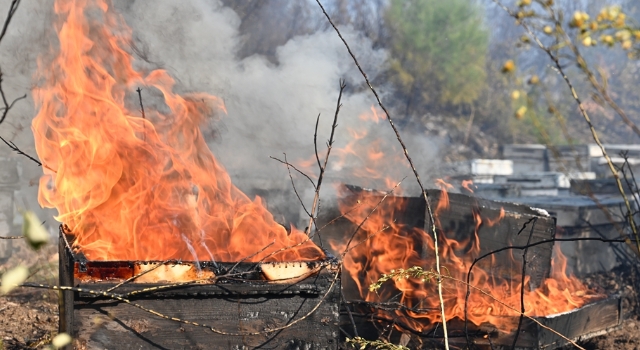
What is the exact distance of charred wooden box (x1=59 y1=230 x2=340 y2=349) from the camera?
2715 millimetres

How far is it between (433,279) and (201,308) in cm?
257

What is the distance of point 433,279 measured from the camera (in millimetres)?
4887

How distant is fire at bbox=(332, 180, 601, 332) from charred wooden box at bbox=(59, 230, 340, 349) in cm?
159

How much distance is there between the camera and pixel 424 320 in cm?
467

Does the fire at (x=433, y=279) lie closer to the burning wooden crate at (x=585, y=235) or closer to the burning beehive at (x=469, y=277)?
the burning beehive at (x=469, y=277)

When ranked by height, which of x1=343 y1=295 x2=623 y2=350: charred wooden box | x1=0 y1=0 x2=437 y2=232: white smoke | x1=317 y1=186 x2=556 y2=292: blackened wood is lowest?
x1=343 y1=295 x2=623 y2=350: charred wooden box

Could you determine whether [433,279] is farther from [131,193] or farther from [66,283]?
[66,283]

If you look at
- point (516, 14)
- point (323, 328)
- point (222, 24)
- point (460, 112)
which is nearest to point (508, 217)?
point (323, 328)

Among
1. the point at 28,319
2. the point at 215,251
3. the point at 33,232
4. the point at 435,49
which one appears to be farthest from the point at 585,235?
the point at 435,49

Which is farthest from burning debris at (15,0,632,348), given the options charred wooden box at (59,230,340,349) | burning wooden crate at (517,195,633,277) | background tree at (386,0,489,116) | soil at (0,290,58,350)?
background tree at (386,0,489,116)

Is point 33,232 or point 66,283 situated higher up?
point 66,283

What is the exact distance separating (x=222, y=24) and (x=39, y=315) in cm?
605

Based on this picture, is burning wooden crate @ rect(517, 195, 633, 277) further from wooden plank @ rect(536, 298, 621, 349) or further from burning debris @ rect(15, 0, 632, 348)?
wooden plank @ rect(536, 298, 621, 349)

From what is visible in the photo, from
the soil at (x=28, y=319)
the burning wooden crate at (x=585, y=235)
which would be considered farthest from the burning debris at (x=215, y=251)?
the soil at (x=28, y=319)
